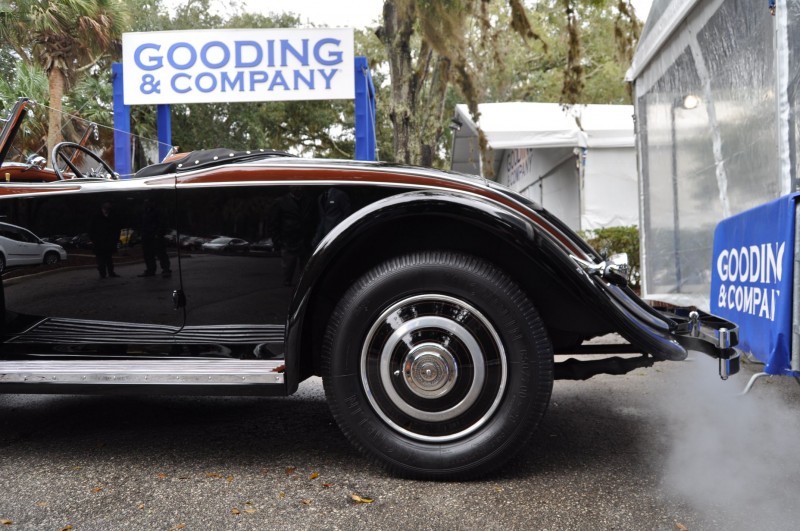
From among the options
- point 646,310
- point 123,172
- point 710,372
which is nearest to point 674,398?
point 710,372

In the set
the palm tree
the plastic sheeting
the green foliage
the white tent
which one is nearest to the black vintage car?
the plastic sheeting

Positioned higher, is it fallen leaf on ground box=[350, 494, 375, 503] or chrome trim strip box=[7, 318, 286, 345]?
chrome trim strip box=[7, 318, 286, 345]

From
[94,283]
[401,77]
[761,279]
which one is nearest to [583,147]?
[401,77]

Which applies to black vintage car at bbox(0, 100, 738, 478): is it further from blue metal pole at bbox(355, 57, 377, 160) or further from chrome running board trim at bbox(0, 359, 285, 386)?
blue metal pole at bbox(355, 57, 377, 160)

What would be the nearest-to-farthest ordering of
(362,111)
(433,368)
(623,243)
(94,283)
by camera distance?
(433,368)
(94,283)
(362,111)
(623,243)

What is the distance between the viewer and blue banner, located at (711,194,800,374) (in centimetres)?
249

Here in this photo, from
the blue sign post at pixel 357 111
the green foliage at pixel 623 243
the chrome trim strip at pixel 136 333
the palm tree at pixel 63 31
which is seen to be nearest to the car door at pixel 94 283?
the chrome trim strip at pixel 136 333

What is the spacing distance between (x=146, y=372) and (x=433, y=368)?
3.70 feet

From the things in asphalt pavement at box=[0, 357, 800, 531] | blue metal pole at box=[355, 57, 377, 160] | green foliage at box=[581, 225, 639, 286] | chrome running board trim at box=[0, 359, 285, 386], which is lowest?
asphalt pavement at box=[0, 357, 800, 531]

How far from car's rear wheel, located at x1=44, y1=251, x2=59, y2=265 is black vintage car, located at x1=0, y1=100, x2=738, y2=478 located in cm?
4

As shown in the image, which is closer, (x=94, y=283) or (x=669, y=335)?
(x=669, y=335)

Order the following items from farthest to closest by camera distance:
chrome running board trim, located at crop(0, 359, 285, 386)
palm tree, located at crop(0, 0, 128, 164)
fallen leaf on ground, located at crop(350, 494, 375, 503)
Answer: palm tree, located at crop(0, 0, 128, 164), chrome running board trim, located at crop(0, 359, 285, 386), fallen leaf on ground, located at crop(350, 494, 375, 503)

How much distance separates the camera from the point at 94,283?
2.87m

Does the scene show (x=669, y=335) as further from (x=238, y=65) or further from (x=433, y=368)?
(x=238, y=65)
